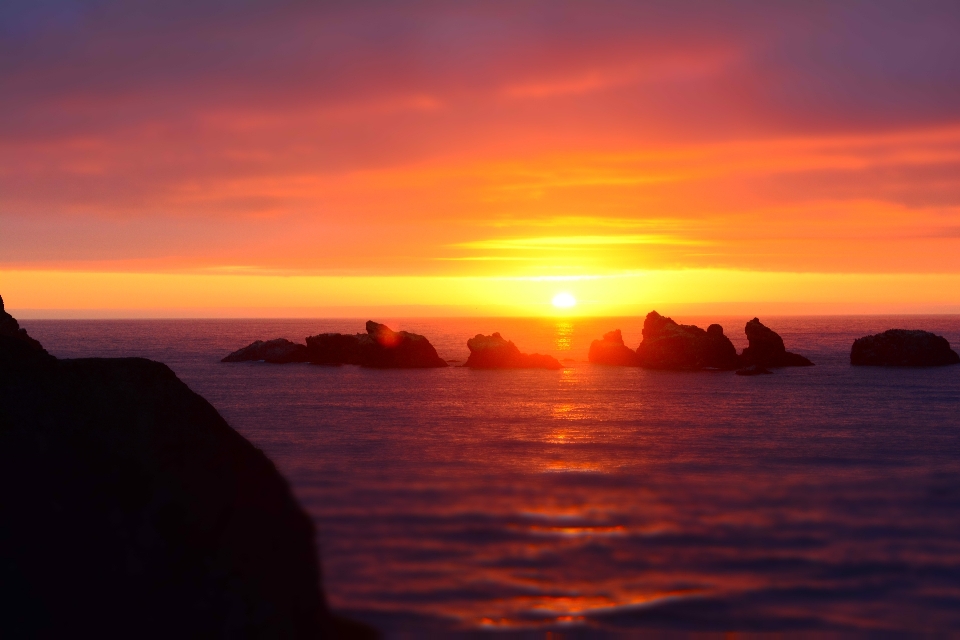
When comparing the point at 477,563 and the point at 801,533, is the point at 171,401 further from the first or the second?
the point at 801,533

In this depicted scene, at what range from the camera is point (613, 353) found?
11131cm

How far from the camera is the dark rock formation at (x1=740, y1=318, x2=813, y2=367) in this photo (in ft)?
325

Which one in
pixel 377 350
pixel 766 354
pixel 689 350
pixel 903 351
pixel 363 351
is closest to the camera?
pixel 689 350

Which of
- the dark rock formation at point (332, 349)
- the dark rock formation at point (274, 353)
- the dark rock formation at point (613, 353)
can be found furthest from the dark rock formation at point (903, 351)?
the dark rock formation at point (274, 353)

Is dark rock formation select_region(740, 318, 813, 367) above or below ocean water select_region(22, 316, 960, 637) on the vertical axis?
above

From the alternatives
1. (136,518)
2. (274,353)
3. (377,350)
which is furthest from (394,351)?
(136,518)

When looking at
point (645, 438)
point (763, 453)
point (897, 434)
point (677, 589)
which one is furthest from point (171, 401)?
point (897, 434)

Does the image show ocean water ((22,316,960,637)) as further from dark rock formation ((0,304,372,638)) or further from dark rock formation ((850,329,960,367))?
dark rock formation ((850,329,960,367))

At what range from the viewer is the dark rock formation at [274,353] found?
115m

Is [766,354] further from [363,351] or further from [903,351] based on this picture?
[363,351]

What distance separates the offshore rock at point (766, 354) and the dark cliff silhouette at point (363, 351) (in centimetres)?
4022

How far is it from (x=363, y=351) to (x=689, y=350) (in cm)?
4333

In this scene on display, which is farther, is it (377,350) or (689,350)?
(377,350)

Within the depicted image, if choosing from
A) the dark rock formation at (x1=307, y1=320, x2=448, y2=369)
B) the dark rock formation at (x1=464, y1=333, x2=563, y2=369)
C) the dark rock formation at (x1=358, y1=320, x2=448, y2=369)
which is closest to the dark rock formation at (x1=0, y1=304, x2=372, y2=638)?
the dark rock formation at (x1=464, y1=333, x2=563, y2=369)
